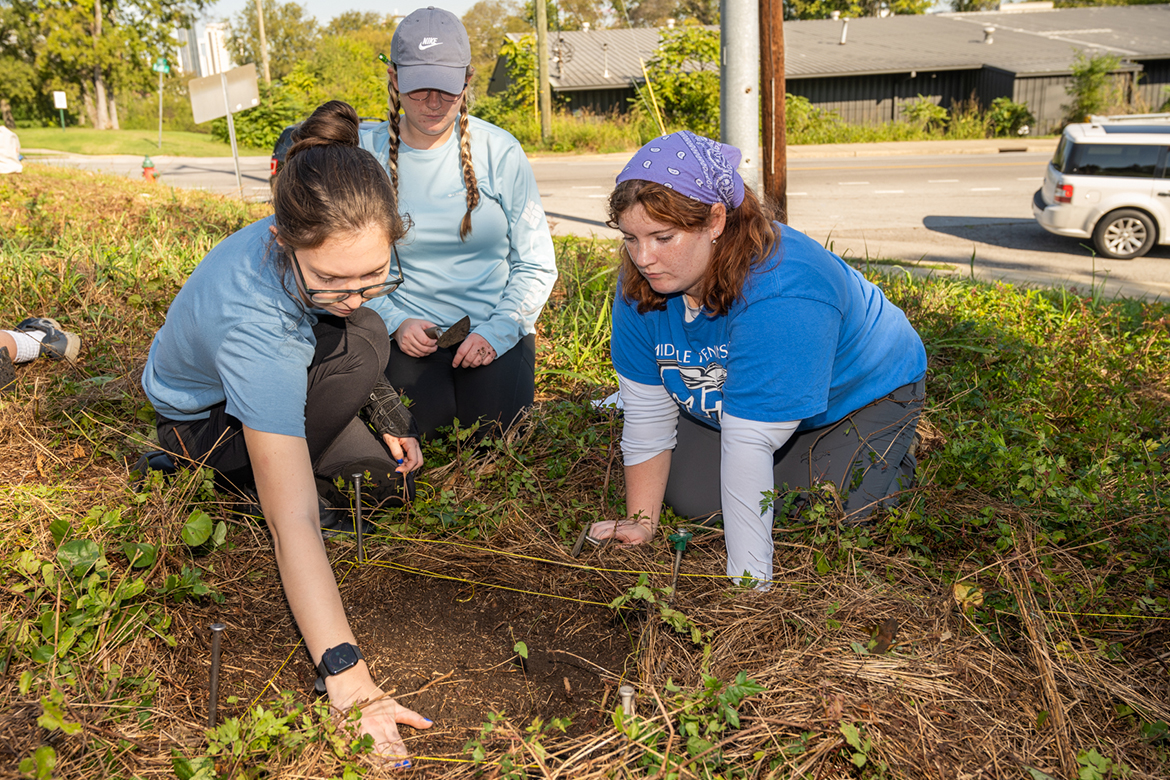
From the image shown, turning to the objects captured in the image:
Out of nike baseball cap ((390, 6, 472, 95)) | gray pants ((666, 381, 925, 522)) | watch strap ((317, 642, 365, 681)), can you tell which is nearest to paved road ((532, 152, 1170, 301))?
gray pants ((666, 381, 925, 522))

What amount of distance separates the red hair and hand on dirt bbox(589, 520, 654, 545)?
714 mm

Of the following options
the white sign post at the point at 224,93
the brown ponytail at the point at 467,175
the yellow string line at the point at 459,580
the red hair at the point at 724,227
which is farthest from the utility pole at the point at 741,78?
Result: the white sign post at the point at 224,93

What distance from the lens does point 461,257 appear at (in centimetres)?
309

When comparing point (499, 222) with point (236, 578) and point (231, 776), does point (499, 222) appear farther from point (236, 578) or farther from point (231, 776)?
point (231, 776)

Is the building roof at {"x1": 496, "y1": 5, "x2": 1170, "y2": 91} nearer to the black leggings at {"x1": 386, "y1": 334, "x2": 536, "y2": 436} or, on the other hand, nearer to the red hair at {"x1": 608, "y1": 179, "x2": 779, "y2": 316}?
the black leggings at {"x1": 386, "y1": 334, "x2": 536, "y2": 436}

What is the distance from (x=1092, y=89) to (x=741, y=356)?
2480cm

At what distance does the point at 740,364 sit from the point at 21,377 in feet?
10.1

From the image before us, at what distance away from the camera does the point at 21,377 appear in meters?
3.32

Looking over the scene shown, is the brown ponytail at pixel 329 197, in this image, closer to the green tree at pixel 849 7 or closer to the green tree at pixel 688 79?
the green tree at pixel 688 79

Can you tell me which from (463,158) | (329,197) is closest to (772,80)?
(463,158)

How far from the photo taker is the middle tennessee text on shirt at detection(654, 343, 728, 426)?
229 cm

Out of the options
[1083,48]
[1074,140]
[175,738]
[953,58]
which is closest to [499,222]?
[175,738]

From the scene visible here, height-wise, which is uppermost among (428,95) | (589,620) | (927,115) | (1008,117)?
(927,115)

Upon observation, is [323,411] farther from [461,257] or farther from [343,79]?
[343,79]
